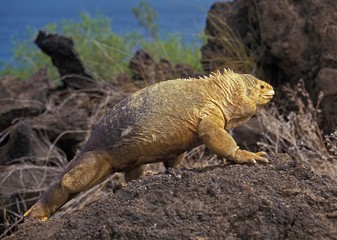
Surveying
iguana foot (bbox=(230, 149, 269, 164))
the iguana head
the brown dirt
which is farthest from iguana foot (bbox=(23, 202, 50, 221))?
the iguana head

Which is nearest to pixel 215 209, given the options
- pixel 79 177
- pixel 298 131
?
pixel 79 177

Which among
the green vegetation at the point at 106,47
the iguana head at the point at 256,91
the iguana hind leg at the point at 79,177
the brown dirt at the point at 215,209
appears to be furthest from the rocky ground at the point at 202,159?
the green vegetation at the point at 106,47

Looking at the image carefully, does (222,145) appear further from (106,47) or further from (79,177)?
(106,47)

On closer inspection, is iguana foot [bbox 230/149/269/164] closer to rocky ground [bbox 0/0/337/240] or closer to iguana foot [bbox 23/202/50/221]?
rocky ground [bbox 0/0/337/240]

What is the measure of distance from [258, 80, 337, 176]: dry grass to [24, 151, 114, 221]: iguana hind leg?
3.02m

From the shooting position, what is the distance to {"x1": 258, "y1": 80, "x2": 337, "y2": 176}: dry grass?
306 inches

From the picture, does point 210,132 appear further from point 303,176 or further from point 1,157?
point 1,157

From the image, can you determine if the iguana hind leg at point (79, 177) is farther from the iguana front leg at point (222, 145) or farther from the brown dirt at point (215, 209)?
the iguana front leg at point (222, 145)

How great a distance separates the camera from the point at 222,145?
4508 mm

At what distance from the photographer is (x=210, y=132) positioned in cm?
454

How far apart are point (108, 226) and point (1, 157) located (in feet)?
16.4

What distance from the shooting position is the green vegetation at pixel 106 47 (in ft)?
41.2

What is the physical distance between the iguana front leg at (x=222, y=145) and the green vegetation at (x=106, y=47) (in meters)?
7.07

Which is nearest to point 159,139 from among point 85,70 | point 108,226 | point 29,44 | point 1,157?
point 108,226
